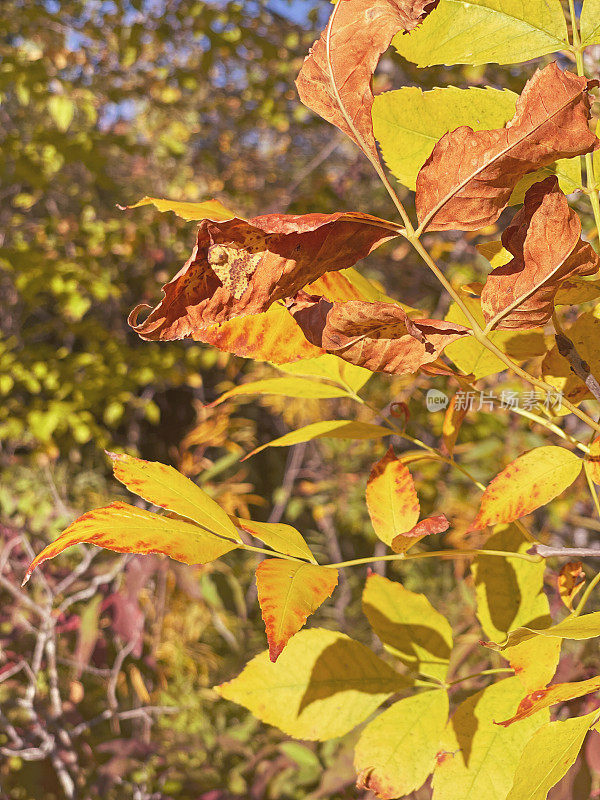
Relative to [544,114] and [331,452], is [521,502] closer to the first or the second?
[544,114]

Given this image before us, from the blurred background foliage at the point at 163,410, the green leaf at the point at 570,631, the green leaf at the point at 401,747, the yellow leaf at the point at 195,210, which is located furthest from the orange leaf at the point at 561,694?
the blurred background foliage at the point at 163,410

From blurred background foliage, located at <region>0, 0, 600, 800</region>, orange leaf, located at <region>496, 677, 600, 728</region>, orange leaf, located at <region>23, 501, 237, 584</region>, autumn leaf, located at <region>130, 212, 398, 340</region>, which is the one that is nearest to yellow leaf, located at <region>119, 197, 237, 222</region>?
autumn leaf, located at <region>130, 212, 398, 340</region>

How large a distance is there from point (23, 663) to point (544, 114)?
114 cm

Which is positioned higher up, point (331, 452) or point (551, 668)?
point (551, 668)

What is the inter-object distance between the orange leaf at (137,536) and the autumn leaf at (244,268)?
3.3 inches

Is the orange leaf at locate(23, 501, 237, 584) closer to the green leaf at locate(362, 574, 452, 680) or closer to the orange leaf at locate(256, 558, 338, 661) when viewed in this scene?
the orange leaf at locate(256, 558, 338, 661)

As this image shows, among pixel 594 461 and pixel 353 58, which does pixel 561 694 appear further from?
pixel 353 58

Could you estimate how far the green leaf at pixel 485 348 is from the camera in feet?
1.35

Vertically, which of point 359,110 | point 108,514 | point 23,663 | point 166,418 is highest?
point 359,110

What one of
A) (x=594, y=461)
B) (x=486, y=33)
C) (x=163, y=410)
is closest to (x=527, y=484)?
(x=594, y=461)

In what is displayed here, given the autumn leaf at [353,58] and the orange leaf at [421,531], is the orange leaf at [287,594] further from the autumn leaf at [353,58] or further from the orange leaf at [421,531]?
the autumn leaf at [353,58]

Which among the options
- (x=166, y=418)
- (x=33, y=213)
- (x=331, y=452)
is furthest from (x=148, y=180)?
(x=331, y=452)

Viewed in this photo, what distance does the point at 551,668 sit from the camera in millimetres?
368

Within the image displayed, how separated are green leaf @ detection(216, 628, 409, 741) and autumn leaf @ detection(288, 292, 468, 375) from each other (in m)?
0.22
